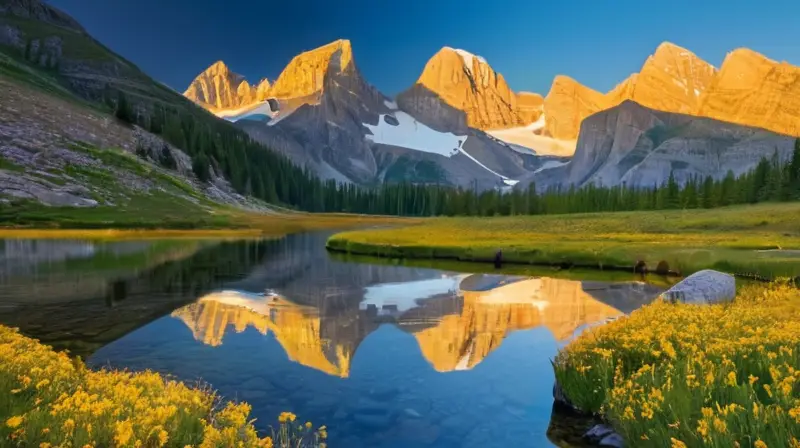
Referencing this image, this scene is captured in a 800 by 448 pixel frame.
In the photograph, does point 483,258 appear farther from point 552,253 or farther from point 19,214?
point 19,214

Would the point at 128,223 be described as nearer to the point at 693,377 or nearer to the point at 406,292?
the point at 406,292

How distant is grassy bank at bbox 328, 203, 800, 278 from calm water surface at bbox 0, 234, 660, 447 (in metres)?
10.7

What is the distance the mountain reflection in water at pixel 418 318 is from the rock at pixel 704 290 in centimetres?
469

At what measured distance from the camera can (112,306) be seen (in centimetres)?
3250

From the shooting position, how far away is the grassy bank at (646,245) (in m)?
49.4

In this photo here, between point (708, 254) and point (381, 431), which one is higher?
point (708, 254)

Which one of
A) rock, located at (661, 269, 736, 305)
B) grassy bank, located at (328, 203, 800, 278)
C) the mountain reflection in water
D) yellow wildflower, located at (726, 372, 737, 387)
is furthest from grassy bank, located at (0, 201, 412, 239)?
yellow wildflower, located at (726, 372, 737, 387)

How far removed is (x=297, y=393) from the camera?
17969 mm

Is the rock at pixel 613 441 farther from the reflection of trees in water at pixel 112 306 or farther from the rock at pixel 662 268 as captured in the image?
the rock at pixel 662 268

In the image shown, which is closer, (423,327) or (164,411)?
(164,411)

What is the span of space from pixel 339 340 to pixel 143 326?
1003 centimetres

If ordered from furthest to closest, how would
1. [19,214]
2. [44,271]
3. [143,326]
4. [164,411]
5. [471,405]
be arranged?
1. [19,214]
2. [44,271]
3. [143,326]
4. [471,405]
5. [164,411]

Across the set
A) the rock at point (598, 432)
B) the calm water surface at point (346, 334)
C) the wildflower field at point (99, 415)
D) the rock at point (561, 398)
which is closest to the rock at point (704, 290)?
the calm water surface at point (346, 334)

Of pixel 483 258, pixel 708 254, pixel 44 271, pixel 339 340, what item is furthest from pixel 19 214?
pixel 708 254
